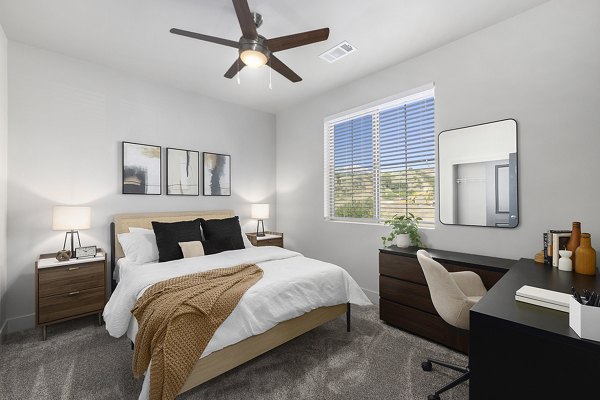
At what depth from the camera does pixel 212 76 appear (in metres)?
3.52

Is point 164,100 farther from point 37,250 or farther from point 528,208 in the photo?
point 528,208

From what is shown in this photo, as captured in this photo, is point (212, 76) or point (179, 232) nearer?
point (179, 232)

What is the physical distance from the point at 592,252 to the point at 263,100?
400 cm

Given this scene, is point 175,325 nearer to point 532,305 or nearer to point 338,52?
point 532,305

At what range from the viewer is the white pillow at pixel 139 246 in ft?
9.70

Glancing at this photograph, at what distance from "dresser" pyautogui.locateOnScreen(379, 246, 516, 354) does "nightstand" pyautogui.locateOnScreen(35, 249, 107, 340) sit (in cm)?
293

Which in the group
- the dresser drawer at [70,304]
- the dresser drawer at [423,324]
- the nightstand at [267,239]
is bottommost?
the dresser drawer at [423,324]

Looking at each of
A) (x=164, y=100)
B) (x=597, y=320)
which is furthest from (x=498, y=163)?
(x=164, y=100)

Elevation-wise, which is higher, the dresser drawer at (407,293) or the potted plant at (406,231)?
the potted plant at (406,231)

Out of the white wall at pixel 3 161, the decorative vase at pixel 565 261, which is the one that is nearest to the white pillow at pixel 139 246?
the white wall at pixel 3 161

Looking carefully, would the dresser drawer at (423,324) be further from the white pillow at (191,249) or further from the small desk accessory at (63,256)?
the small desk accessory at (63,256)

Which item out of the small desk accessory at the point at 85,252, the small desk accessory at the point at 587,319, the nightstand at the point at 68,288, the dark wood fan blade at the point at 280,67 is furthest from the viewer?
the small desk accessory at the point at 85,252

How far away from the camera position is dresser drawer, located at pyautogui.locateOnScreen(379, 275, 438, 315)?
2.57 m

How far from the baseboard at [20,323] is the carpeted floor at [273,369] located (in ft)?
0.45
